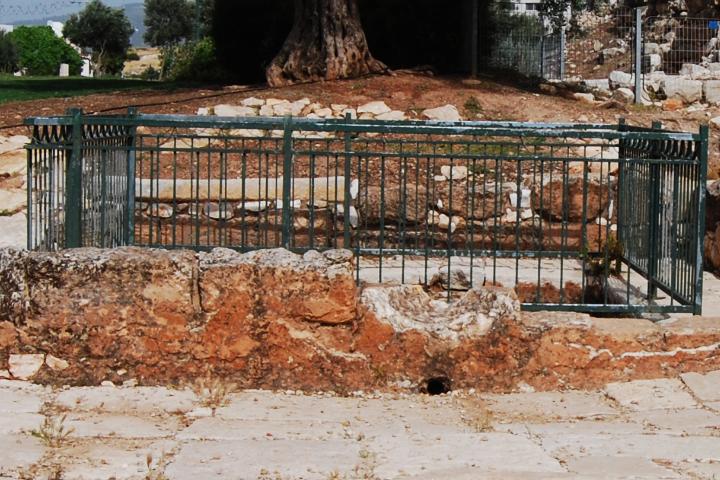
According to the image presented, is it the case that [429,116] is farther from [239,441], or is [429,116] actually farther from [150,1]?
[150,1]

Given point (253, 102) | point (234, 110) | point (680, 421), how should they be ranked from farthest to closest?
1. point (253, 102)
2. point (234, 110)
3. point (680, 421)

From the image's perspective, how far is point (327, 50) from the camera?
18.1 meters

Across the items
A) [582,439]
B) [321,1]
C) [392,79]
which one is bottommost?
[582,439]

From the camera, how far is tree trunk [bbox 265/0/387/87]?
1808cm

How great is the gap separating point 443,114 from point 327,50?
288 centimetres

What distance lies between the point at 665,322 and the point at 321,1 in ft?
36.3

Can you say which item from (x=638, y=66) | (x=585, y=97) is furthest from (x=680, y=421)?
(x=638, y=66)

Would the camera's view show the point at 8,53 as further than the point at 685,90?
Yes

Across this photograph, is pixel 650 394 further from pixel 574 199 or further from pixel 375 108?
pixel 375 108

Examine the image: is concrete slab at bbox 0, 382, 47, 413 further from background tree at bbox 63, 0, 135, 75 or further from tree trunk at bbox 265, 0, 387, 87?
background tree at bbox 63, 0, 135, 75

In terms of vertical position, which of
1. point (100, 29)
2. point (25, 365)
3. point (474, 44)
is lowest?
point (25, 365)

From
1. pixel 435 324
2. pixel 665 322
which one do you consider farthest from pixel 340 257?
pixel 665 322

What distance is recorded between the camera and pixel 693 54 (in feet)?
85.0

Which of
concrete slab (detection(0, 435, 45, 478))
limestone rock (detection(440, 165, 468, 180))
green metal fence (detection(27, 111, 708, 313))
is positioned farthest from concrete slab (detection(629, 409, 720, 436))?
limestone rock (detection(440, 165, 468, 180))
